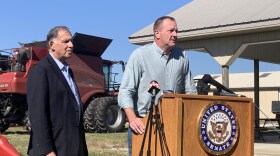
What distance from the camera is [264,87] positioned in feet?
126

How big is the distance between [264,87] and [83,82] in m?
24.1

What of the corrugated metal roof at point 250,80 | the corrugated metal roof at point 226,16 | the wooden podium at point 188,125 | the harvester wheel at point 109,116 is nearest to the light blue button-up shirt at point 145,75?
the wooden podium at point 188,125

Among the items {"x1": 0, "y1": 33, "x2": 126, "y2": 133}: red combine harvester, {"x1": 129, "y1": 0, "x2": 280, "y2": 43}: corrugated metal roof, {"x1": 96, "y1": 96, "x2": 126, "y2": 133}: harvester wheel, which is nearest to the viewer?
{"x1": 129, "y1": 0, "x2": 280, "y2": 43}: corrugated metal roof

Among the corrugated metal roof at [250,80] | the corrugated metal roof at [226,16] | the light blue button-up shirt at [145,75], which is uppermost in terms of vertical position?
the corrugated metal roof at [226,16]

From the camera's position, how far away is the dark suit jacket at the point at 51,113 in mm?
3770

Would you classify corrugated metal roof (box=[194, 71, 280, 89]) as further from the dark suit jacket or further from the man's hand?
the dark suit jacket

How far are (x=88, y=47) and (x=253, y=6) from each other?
6349 millimetres

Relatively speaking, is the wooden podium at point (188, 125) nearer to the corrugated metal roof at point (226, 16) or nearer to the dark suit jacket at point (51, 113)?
the dark suit jacket at point (51, 113)

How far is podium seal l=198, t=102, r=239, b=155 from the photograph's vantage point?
382cm

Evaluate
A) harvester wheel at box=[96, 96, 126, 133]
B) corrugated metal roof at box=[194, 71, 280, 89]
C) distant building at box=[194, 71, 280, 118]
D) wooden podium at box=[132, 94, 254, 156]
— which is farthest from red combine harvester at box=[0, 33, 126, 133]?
corrugated metal roof at box=[194, 71, 280, 89]

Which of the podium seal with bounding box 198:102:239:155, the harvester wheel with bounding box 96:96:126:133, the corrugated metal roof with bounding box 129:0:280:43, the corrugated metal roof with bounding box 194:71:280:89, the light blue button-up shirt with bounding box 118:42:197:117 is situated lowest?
the harvester wheel with bounding box 96:96:126:133

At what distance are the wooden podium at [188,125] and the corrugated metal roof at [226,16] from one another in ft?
23.6

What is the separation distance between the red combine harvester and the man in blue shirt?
37.3 feet

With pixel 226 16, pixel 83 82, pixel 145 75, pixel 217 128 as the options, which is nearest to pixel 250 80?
pixel 83 82
